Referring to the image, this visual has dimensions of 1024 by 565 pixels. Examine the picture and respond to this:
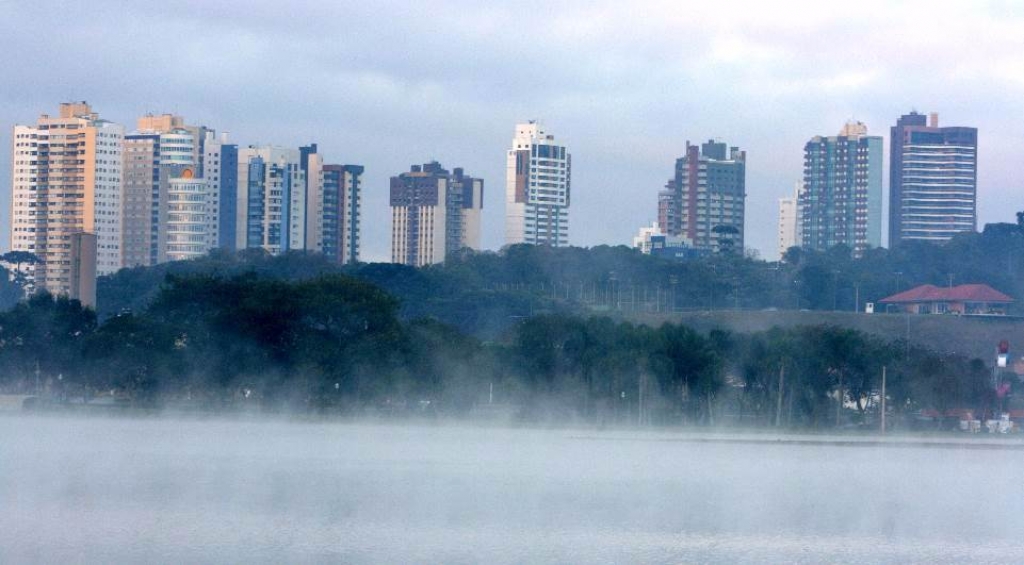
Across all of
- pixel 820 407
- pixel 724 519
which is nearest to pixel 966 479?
pixel 724 519

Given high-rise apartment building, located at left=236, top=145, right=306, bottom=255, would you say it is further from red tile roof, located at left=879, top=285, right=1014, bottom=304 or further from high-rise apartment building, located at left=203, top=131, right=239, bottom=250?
red tile roof, located at left=879, top=285, right=1014, bottom=304

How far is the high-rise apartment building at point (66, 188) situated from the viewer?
188 m

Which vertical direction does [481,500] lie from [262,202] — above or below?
below

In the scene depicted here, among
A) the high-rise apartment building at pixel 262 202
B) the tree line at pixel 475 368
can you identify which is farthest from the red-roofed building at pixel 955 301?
the high-rise apartment building at pixel 262 202

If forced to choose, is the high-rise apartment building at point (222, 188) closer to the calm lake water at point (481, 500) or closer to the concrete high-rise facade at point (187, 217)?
the concrete high-rise facade at point (187, 217)

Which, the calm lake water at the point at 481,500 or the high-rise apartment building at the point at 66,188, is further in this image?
the high-rise apartment building at the point at 66,188

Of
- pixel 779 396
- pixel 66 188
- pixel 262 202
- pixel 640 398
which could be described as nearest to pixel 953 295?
pixel 779 396

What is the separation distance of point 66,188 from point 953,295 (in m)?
99.8

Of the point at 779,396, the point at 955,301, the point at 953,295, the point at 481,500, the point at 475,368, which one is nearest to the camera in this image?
the point at 481,500

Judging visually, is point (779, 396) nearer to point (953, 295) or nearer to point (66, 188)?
point (953, 295)

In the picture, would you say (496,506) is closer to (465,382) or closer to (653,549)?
(653,549)

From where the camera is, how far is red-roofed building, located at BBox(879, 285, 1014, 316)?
132 metres

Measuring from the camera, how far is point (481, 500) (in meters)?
42.7

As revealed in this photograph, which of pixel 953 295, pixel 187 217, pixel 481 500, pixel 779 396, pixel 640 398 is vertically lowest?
pixel 481 500
